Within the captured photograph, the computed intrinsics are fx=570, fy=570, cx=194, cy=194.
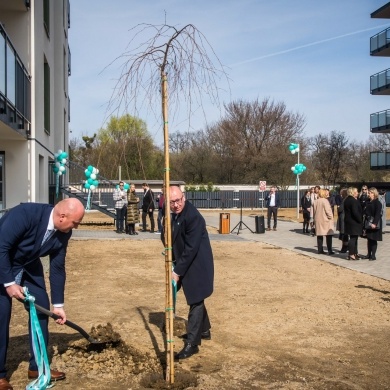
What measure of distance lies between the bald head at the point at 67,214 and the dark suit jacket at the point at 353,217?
1008 cm

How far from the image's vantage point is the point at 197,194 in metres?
52.2

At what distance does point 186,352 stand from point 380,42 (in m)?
37.1

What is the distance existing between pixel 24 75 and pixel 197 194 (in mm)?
38735

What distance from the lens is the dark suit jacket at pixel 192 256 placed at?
5.86m

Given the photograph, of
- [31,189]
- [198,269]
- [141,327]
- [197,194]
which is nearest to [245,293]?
[141,327]

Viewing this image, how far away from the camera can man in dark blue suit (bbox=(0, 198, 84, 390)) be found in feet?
14.9

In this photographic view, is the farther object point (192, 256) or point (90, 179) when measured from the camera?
point (90, 179)

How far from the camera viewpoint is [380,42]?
3862 centimetres

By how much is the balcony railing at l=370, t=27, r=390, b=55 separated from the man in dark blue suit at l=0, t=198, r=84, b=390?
37.1m

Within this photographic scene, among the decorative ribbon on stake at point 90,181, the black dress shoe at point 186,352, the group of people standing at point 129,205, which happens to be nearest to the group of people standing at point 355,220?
the group of people standing at point 129,205

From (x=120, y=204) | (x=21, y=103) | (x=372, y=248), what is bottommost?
(x=372, y=248)

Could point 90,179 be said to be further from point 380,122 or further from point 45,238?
point 380,122

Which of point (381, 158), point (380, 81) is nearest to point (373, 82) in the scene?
point (380, 81)

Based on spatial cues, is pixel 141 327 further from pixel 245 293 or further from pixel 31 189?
A: pixel 31 189
